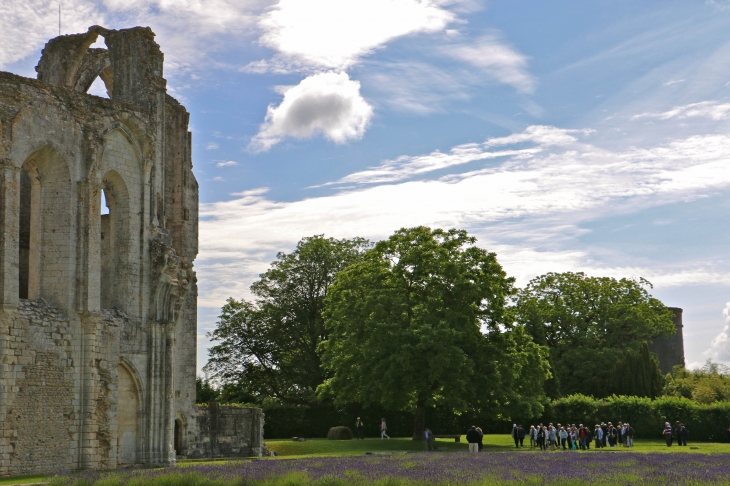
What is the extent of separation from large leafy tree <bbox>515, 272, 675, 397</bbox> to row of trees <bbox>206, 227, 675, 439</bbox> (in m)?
3.18

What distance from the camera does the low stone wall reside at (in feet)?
132

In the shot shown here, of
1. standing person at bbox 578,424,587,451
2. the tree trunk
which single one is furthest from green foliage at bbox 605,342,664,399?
the tree trunk

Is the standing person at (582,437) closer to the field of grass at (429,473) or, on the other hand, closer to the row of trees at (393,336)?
the row of trees at (393,336)

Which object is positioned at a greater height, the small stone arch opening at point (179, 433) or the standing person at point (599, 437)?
the small stone arch opening at point (179, 433)

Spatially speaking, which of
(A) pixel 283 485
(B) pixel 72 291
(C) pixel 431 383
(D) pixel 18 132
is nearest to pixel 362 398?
(C) pixel 431 383

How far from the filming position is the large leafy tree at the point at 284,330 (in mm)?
59656

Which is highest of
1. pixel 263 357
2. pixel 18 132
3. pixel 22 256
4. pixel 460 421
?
pixel 18 132

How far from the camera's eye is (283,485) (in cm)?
1752

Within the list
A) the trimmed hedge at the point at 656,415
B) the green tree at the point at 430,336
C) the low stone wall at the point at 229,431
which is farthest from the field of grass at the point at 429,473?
the trimmed hedge at the point at 656,415

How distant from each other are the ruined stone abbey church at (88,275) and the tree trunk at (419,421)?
55.6 ft

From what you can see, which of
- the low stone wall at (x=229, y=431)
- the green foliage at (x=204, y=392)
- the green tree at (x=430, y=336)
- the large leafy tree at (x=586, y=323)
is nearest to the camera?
the low stone wall at (x=229, y=431)

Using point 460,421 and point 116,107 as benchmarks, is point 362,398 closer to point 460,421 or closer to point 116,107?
point 460,421

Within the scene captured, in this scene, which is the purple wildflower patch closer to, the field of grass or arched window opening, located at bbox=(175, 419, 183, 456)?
the field of grass

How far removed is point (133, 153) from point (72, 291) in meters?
5.94
